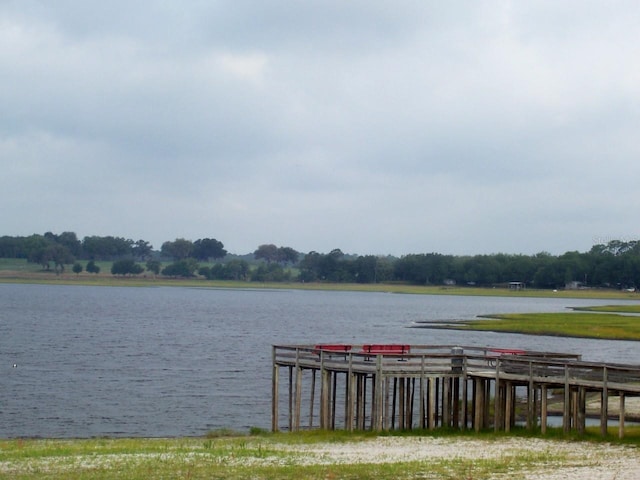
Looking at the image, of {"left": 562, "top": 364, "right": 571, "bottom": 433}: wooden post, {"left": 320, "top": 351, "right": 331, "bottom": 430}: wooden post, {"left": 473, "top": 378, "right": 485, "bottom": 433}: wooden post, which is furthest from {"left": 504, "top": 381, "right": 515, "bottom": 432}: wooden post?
{"left": 320, "top": 351, "right": 331, "bottom": 430}: wooden post

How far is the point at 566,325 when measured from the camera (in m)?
109

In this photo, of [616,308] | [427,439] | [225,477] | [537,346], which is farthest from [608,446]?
[616,308]

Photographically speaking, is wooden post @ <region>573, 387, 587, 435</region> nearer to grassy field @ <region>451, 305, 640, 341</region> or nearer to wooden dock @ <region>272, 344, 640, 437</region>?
wooden dock @ <region>272, 344, 640, 437</region>

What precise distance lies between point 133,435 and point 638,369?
22.8 metres

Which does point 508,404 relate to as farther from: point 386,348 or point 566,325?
point 566,325

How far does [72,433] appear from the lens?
44.5 m

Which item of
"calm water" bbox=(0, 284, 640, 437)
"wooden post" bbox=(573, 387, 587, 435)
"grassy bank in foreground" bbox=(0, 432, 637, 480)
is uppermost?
"wooden post" bbox=(573, 387, 587, 435)

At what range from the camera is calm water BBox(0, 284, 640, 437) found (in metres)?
48.8

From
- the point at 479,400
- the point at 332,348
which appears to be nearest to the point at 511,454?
the point at 479,400

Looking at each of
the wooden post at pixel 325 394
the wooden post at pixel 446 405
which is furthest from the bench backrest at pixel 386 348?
Answer: the wooden post at pixel 446 405

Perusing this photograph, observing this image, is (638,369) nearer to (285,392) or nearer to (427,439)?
(427,439)

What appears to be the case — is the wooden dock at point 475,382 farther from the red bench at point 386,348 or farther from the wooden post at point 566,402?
the red bench at point 386,348

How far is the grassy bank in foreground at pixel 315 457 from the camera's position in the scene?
24594 millimetres

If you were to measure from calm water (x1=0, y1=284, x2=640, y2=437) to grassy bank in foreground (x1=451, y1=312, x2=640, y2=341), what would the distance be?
362 centimetres
